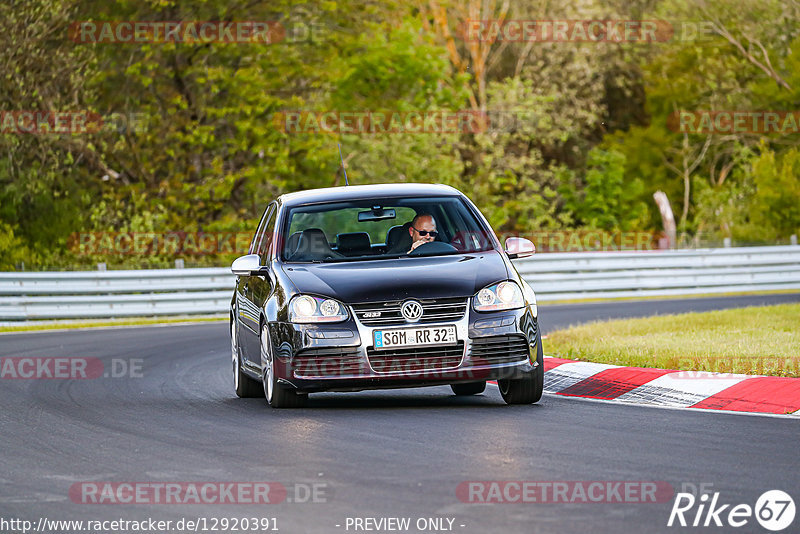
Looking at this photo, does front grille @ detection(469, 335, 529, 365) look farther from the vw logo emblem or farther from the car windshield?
the car windshield

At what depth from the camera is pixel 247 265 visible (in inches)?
446

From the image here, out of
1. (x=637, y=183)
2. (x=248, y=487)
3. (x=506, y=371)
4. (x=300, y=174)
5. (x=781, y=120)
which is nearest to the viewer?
(x=248, y=487)

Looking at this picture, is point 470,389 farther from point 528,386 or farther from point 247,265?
point 247,265

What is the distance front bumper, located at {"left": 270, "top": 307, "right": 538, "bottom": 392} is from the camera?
9.97 m

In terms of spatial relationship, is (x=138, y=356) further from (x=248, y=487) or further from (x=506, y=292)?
(x=248, y=487)

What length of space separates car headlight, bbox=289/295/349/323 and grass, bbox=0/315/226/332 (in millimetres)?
15321

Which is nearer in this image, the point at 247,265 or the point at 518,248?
the point at 518,248

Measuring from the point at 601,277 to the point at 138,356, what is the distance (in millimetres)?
13087

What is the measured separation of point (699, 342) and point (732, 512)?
329 inches

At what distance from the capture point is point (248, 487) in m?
7.16

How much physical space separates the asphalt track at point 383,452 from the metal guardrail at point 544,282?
13094 millimetres

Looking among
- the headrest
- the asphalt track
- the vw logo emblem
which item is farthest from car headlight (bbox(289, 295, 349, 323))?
the headrest

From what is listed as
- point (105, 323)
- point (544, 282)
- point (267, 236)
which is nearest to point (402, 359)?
point (267, 236)

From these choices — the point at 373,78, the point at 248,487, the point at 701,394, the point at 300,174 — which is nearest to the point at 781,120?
the point at 373,78
